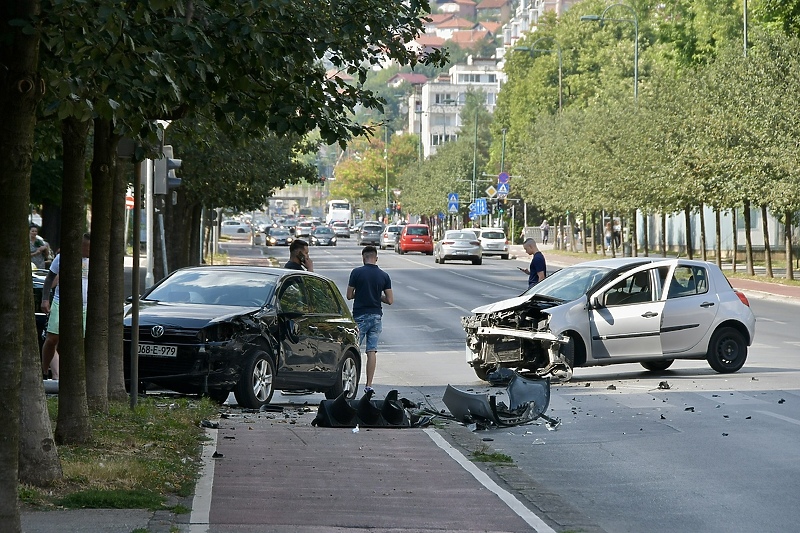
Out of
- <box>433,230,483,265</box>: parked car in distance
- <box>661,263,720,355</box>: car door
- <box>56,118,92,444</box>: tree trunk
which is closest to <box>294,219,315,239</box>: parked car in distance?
<box>433,230,483,265</box>: parked car in distance

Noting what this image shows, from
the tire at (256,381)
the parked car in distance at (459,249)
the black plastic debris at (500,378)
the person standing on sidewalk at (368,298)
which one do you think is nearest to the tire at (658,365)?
the black plastic debris at (500,378)

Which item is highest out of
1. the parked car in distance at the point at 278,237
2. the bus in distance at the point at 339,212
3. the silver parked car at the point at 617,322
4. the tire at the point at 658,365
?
the bus in distance at the point at 339,212

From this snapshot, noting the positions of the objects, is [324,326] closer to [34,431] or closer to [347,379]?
[347,379]

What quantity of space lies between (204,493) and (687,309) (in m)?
10.7

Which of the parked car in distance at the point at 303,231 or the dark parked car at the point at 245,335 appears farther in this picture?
the parked car in distance at the point at 303,231

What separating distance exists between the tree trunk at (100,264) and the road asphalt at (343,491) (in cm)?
115

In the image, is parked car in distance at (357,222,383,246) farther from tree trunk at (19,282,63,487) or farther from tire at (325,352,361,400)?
tree trunk at (19,282,63,487)

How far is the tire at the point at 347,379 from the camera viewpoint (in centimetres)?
1564

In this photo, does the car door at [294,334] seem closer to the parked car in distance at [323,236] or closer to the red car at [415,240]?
the red car at [415,240]

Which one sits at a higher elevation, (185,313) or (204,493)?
(185,313)

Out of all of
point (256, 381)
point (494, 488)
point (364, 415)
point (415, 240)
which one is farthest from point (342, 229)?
point (494, 488)

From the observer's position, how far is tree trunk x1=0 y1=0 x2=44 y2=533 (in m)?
6.44

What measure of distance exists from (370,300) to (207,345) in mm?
→ 3388

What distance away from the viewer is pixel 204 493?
8539mm
